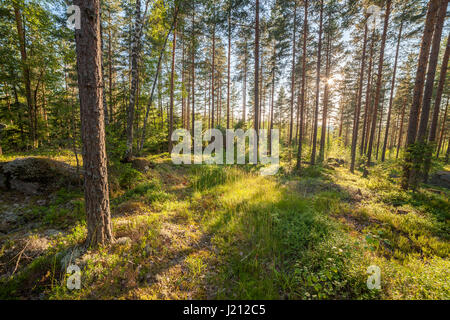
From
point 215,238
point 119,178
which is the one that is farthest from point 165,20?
point 215,238

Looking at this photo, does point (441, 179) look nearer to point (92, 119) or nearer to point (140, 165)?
point (92, 119)

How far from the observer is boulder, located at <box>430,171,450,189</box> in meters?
9.57

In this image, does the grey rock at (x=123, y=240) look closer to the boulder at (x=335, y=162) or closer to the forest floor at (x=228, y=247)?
the forest floor at (x=228, y=247)

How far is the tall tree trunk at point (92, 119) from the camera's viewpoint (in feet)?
8.49

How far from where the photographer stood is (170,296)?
2.54 meters

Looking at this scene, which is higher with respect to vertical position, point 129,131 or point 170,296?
point 129,131

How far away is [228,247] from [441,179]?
50.0ft

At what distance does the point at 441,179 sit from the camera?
32.4ft

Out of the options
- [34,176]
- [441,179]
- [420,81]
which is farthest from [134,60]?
[441,179]

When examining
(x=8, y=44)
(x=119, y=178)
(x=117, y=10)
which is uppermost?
(x=117, y=10)

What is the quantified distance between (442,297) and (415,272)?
50 centimetres

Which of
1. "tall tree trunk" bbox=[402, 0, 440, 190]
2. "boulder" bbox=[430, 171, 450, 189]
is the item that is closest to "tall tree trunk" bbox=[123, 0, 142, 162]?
"tall tree trunk" bbox=[402, 0, 440, 190]
